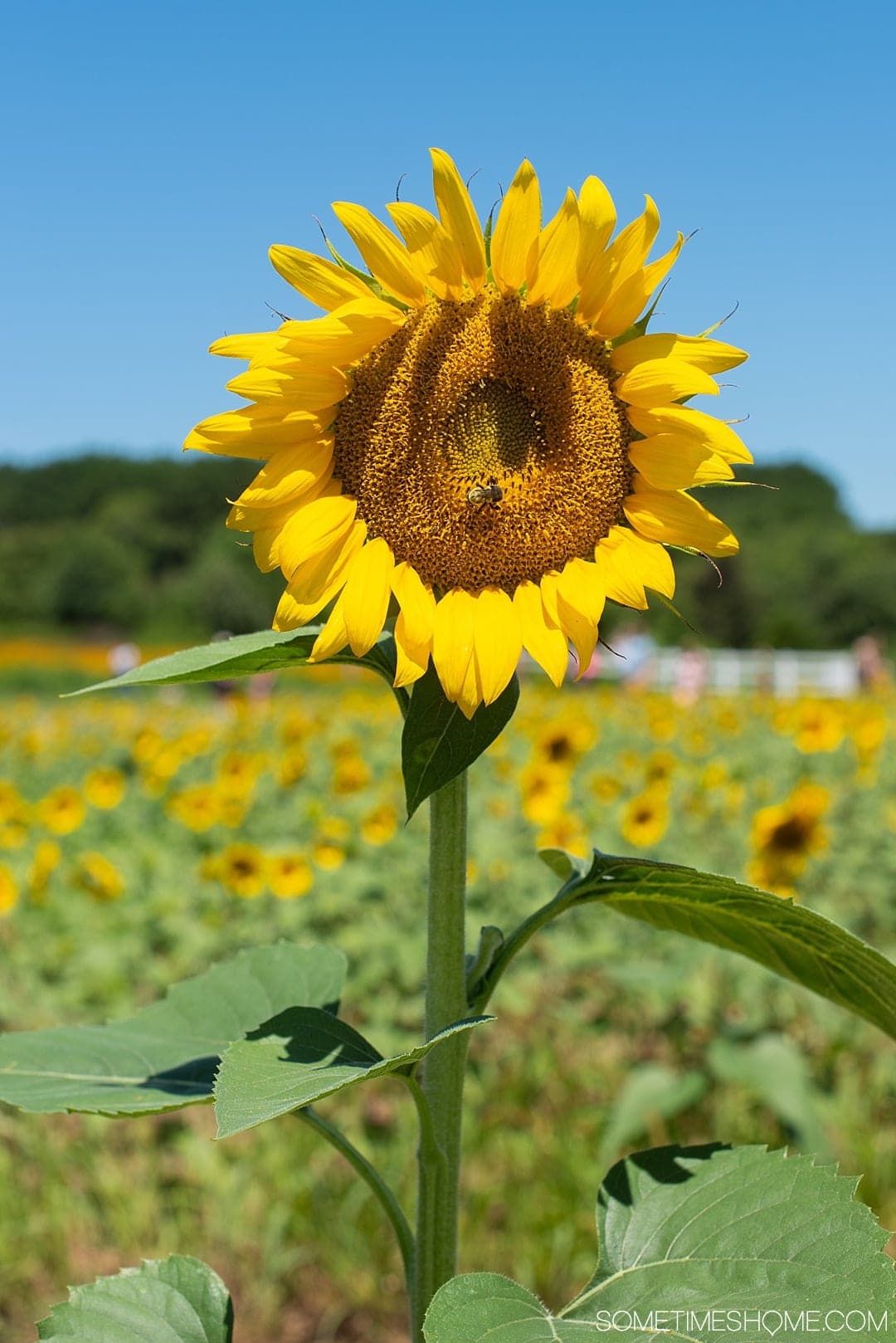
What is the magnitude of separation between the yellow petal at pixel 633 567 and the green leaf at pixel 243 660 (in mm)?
174

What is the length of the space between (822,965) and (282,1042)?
406 mm

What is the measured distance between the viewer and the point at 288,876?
3.93m

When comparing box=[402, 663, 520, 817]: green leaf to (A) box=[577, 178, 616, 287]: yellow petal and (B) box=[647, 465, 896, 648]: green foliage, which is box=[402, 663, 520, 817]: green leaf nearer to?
(A) box=[577, 178, 616, 287]: yellow petal

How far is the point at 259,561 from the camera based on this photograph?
883 mm

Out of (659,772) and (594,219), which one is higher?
(594,219)

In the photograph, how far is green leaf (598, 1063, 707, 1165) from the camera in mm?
3137

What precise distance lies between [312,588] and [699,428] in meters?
0.29

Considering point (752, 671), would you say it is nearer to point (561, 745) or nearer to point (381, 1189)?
point (561, 745)

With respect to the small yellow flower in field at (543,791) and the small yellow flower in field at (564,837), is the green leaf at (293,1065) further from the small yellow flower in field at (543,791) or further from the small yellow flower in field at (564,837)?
the small yellow flower in field at (543,791)

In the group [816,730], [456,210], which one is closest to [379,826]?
[816,730]

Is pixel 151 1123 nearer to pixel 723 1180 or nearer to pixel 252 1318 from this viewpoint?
pixel 252 1318

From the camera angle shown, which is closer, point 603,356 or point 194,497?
point 603,356

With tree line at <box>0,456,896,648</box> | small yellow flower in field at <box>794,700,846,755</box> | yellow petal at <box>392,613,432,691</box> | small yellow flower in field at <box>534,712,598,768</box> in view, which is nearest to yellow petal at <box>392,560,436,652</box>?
yellow petal at <box>392,613,432,691</box>

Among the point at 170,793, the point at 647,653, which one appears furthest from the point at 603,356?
the point at 647,653
